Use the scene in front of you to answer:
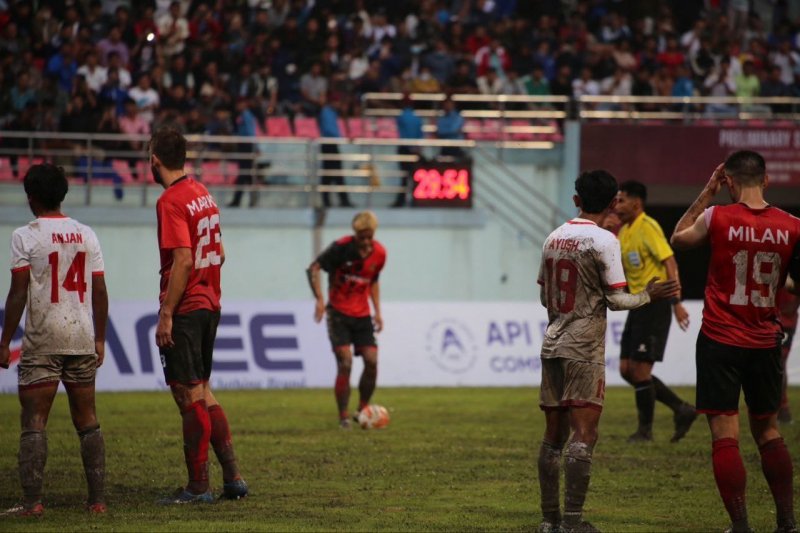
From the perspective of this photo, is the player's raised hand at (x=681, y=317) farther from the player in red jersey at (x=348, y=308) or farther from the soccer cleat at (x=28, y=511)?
the soccer cleat at (x=28, y=511)

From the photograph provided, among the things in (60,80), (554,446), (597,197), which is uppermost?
(60,80)

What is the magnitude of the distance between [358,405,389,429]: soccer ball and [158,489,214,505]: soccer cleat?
17.4 feet

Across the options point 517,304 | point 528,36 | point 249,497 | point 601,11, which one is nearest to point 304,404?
point 517,304

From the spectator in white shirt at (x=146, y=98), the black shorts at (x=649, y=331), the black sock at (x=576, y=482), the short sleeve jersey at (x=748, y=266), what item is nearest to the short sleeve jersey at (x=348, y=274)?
the black shorts at (x=649, y=331)

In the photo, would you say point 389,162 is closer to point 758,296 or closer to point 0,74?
point 0,74

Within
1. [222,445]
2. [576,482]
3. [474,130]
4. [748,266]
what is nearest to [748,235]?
[748,266]

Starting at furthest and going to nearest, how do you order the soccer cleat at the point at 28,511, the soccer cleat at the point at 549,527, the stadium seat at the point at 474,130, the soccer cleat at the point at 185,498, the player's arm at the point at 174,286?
the stadium seat at the point at 474,130 → the soccer cleat at the point at 185,498 → the player's arm at the point at 174,286 → the soccer cleat at the point at 28,511 → the soccer cleat at the point at 549,527

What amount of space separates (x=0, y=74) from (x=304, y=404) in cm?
1053

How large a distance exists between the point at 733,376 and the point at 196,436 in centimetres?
358

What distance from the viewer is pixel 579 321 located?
7.94m

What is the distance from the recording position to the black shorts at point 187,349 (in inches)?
341

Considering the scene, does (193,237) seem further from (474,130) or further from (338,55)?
(338,55)

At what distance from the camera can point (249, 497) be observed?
9117mm

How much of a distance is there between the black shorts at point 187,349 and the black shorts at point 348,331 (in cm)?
558
